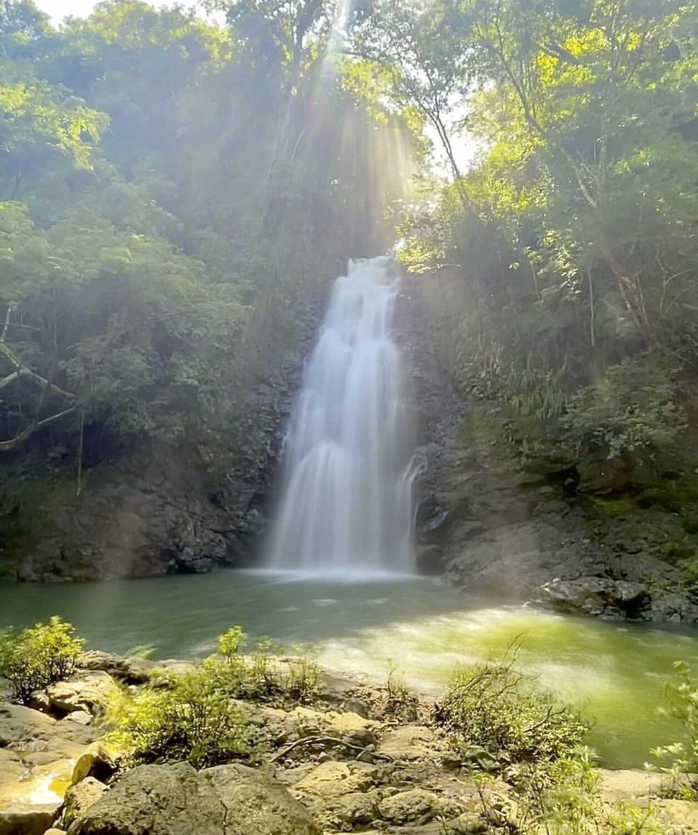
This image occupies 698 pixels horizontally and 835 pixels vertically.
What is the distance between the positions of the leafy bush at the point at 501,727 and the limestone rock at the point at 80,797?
1958mm

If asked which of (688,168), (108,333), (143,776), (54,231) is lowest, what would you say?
(143,776)

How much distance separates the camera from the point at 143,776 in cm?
207

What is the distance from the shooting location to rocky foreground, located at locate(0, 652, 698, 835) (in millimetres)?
1947

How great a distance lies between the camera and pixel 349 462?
15102 mm

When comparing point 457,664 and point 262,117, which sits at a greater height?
point 262,117

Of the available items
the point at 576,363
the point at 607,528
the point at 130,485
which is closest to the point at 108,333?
the point at 130,485

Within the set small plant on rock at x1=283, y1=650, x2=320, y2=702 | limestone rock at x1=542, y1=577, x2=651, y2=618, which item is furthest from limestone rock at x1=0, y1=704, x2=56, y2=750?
limestone rock at x1=542, y1=577, x2=651, y2=618

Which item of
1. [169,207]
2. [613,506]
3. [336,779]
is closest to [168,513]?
[613,506]

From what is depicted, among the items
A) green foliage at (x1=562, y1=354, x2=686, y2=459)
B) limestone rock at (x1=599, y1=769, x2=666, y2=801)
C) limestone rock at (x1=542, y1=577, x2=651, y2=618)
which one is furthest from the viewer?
green foliage at (x1=562, y1=354, x2=686, y2=459)

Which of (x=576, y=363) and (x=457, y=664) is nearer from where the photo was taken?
(x=457, y=664)

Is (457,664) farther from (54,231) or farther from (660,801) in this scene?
(54,231)

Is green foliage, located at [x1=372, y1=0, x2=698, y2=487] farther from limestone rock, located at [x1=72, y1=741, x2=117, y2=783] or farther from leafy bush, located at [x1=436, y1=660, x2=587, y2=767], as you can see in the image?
limestone rock, located at [x1=72, y1=741, x2=117, y2=783]

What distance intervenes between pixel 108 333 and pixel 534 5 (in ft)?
39.6

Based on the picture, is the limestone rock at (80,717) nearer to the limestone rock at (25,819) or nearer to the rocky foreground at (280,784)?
the rocky foreground at (280,784)
